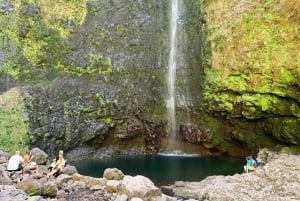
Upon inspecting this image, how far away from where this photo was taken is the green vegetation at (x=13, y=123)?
2502 centimetres

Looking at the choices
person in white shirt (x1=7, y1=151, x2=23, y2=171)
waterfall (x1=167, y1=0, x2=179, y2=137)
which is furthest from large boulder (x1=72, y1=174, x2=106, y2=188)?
waterfall (x1=167, y1=0, x2=179, y2=137)

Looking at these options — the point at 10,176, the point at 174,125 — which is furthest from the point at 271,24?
the point at 10,176

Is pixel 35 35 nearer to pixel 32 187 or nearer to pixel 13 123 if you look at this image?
pixel 13 123

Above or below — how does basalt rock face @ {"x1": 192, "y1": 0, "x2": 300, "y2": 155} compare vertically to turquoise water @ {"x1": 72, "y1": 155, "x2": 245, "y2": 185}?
above

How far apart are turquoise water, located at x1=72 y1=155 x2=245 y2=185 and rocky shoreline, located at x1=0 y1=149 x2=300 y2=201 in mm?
2059

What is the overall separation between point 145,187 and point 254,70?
15.4m

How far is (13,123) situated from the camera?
25703 millimetres

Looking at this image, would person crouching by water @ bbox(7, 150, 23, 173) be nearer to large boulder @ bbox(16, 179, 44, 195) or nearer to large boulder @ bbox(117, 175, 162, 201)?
large boulder @ bbox(16, 179, 44, 195)

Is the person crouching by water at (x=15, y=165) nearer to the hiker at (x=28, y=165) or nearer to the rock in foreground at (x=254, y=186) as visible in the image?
the hiker at (x=28, y=165)

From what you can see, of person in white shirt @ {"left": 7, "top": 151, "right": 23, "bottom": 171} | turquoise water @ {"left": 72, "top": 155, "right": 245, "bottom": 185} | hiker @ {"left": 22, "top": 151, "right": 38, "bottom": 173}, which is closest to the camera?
person in white shirt @ {"left": 7, "top": 151, "right": 23, "bottom": 171}

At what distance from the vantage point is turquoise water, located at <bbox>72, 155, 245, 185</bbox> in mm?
22344

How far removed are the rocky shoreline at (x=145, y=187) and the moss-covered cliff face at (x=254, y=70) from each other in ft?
13.0

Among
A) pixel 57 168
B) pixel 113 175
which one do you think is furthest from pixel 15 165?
pixel 113 175

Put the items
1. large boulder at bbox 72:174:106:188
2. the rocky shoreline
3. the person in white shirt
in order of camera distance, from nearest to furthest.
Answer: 1. the rocky shoreline
2. large boulder at bbox 72:174:106:188
3. the person in white shirt
